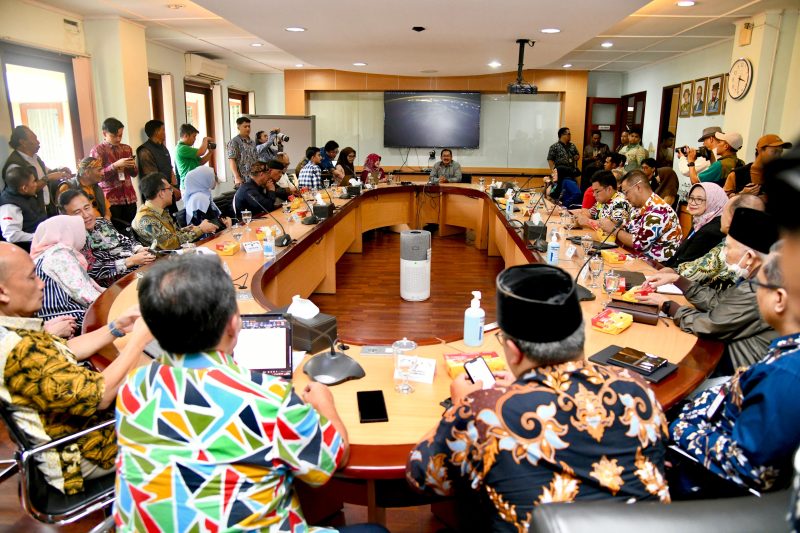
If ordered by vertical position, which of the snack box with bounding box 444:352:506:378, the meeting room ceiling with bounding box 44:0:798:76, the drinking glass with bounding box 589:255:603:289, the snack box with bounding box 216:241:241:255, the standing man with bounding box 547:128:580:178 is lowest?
the snack box with bounding box 444:352:506:378

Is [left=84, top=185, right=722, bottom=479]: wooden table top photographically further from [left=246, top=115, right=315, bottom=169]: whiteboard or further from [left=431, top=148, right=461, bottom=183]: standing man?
[left=246, top=115, right=315, bottom=169]: whiteboard

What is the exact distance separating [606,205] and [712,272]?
1.82 m

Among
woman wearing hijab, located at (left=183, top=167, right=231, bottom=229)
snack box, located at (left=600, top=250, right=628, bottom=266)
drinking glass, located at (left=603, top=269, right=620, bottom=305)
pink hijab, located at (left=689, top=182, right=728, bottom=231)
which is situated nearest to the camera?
drinking glass, located at (left=603, top=269, right=620, bottom=305)

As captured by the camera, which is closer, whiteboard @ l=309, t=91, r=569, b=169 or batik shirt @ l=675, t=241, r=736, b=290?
batik shirt @ l=675, t=241, r=736, b=290

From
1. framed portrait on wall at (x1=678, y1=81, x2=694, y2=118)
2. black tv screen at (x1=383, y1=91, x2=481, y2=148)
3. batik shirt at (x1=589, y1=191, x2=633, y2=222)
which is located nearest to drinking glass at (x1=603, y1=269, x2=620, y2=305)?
batik shirt at (x1=589, y1=191, x2=633, y2=222)

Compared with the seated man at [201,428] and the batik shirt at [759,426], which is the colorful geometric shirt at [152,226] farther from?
the batik shirt at [759,426]

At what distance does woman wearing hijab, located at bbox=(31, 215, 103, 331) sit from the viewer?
8.07 ft

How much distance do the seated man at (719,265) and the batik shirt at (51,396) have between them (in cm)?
268

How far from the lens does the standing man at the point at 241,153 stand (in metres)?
7.39

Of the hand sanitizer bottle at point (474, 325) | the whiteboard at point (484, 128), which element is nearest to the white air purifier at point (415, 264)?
the hand sanitizer bottle at point (474, 325)

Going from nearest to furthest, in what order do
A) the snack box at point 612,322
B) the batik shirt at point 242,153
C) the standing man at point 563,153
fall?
the snack box at point 612,322 → the batik shirt at point 242,153 → the standing man at point 563,153

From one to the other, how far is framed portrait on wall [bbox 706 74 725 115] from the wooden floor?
360 cm

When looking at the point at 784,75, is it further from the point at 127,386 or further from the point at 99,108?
the point at 99,108

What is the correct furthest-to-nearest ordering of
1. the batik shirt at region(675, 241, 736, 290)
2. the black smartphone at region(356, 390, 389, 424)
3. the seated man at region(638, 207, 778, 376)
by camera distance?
the batik shirt at region(675, 241, 736, 290) → the seated man at region(638, 207, 778, 376) → the black smartphone at region(356, 390, 389, 424)
